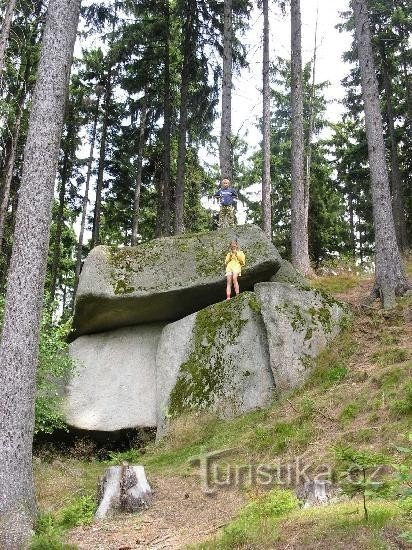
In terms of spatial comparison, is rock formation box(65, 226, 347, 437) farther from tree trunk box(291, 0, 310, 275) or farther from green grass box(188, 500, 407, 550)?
green grass box(188, 500, 407, 550)

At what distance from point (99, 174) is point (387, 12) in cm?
1378

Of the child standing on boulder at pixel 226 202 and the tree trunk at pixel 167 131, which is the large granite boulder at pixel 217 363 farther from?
the tree trunk at pixel 167 131

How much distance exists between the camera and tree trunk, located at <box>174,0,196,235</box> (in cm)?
1883

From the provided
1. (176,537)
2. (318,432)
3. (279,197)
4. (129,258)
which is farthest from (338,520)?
(279,197)

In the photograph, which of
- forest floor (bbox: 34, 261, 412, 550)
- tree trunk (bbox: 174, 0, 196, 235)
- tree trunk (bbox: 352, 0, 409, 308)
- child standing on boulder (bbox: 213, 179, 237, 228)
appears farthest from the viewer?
tree trunk (bbox: 174, 0, 196, 235)

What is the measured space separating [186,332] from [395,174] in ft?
45.0

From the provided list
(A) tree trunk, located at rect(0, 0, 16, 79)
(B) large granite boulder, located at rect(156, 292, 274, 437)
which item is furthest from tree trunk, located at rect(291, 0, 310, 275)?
(A) tree trunk, located at rect(0, 0, 16, 79)

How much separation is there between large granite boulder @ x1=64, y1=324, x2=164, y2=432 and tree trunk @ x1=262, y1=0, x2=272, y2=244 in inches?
263

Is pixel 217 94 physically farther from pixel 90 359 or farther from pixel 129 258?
pixel 90 359

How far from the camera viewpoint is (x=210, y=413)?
33.4 ft

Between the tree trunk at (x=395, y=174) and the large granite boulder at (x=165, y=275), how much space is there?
10306 millimetres

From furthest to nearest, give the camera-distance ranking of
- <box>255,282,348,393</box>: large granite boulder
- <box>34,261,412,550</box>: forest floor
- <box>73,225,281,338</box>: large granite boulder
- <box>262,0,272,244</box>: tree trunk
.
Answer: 1. <box>262,0,272,244</box>: tree trunk
2. <box>73,225,281,338</box>: large granite boulder
3. <box>255,282,348,393</box>: large granite boulder
4. <box>34,261,412,550</box>: forest floor

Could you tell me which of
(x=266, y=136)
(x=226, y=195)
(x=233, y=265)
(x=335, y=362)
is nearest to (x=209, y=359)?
(x=233, y=265)

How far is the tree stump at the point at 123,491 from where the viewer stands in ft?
22.9
